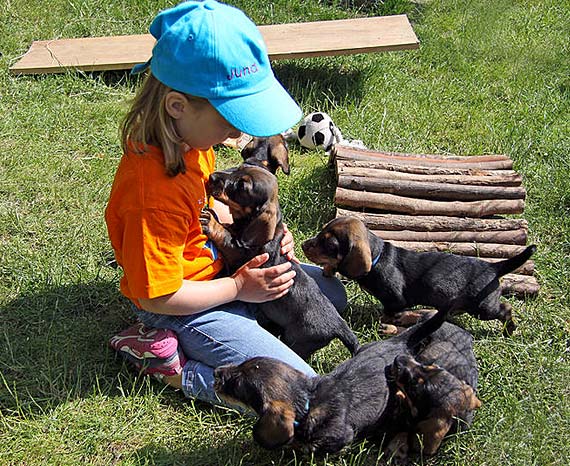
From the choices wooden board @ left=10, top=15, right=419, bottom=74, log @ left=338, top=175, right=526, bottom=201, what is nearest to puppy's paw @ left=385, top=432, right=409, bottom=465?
log @ left=338, top=175, right=526, bottom=201

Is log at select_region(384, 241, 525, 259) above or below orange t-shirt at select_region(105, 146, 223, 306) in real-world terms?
below

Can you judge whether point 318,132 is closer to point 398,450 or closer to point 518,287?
point 518,287

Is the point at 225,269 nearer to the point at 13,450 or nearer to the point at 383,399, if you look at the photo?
the point at 383,399

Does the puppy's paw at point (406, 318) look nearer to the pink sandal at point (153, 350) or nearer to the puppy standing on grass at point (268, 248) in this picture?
the puppy standing on grass at point (268, 248)

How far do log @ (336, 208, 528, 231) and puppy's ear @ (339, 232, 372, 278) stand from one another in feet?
2.00

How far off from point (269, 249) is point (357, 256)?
57 centimetres

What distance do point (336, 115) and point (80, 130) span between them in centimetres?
217

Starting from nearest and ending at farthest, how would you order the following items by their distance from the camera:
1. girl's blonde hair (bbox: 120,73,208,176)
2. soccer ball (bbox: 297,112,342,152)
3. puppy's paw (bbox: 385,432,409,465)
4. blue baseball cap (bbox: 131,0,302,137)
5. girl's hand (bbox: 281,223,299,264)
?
blue baseball cap (bbox: 131,0,302,137)
girl's blonde hair (bbox: 120,73,208,176)
puppy's paw (bbox: 385,432,409,465)
girl's hand (bbox: 281,223,299,264)
soccer ball (bbox: 297,112,342,152)

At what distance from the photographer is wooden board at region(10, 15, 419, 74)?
639 cm

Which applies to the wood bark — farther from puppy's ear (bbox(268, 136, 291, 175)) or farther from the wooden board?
the wooden board

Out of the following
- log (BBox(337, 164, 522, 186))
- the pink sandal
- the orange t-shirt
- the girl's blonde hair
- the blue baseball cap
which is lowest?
the pink sandal

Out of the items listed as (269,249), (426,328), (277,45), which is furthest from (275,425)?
(277,45)

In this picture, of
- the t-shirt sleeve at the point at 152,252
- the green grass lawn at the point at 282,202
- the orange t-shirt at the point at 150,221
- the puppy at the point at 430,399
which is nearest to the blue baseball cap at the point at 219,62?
the orange t-shirt at the point at 150,221

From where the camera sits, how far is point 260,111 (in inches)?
118
